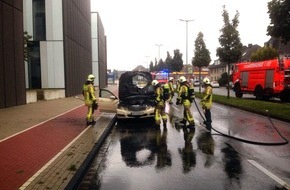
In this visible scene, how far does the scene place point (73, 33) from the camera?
36.8m

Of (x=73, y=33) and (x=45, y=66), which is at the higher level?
(x=73, y=33)

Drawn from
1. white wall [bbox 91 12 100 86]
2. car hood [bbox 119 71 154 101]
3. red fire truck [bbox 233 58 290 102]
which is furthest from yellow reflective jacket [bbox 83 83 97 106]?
white wall [bbox 91 12 100 86]

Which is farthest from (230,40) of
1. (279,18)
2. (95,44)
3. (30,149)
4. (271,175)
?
(95,44)

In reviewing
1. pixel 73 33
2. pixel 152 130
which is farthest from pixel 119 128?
pixel 73 33

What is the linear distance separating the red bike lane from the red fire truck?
16.6 meters

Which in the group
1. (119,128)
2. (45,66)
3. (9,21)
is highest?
(9,21)

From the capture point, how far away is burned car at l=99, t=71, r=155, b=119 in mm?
14297

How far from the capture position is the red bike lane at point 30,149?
20.3 ft

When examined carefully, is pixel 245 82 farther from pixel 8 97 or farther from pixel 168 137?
pixel 168 137

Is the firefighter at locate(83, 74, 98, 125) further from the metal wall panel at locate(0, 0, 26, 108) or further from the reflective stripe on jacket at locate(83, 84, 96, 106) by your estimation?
the metal wall panel at locate(0, 0, 26, 108)

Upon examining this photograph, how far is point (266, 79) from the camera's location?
87.6 feet

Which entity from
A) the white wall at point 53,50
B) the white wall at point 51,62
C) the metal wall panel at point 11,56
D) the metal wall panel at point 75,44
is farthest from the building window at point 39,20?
the metal wall panel at point 11,56

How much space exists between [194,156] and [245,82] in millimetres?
23386

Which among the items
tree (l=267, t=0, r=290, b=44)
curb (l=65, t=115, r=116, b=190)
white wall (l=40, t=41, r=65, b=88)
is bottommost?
curb (l=65, t=115, r=116, b=190)
